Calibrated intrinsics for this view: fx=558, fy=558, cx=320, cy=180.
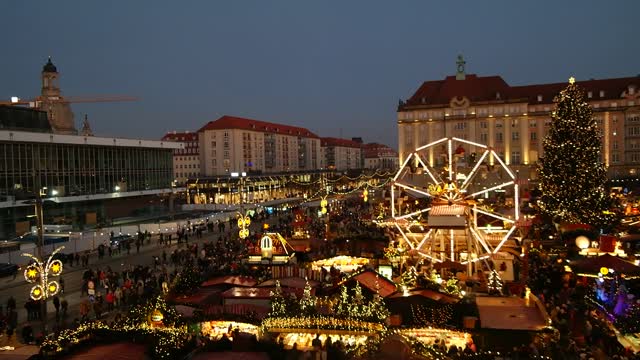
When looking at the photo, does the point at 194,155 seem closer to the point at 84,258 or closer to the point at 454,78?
the point at 454,78

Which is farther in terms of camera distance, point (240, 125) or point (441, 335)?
point (240, 125)

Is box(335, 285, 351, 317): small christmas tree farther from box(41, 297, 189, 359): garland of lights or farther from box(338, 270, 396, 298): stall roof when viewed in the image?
box(41, 297, 189, 359): garland of lights

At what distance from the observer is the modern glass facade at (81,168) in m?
47.8

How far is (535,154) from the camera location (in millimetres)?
75562

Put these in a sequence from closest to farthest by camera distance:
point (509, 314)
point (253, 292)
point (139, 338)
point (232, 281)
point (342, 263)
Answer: point (139, 338) → point (509, 314) → point (253, 292) → point (232, 281) → point (342, 263)

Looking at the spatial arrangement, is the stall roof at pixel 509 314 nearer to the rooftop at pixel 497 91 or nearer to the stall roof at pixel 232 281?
the stall roof at pixel 232 281

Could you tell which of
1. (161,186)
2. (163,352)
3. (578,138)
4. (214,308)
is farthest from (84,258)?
(161,186)

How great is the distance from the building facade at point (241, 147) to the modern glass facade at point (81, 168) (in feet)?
146

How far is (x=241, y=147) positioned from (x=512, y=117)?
2325 inches

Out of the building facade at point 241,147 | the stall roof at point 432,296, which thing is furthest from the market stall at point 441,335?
A: the building facade at point 241,147

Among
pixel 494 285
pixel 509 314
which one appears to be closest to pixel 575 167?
pixel 494 285

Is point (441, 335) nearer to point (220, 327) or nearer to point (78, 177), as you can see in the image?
point (220, 327)

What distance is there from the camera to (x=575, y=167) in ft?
105

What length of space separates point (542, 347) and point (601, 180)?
23.5m
